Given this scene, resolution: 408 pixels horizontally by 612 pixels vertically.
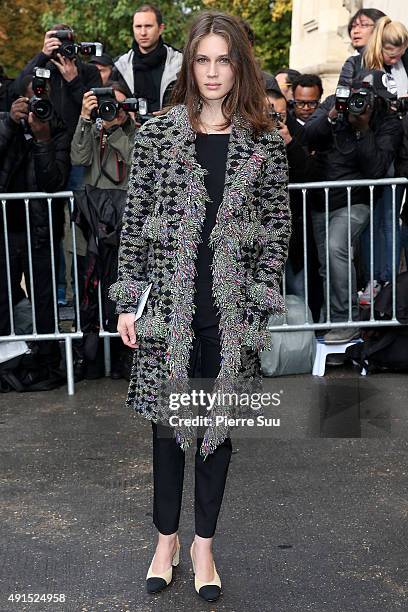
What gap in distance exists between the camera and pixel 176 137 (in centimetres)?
343

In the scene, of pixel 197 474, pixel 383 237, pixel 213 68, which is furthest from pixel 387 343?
pixel 213 68

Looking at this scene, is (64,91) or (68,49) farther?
(64,91)

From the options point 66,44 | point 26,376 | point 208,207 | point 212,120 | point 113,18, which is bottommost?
point 26,376

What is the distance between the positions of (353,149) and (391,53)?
1.16m

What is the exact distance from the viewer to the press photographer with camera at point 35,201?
6.43 meters

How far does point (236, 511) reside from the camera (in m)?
4.41

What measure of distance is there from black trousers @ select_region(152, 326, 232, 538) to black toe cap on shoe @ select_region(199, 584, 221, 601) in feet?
0.61

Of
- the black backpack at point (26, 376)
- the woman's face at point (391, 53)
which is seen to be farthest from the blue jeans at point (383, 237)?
the black backpack at point (26, 376)

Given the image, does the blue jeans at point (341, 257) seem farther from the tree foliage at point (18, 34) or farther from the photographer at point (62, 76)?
the tree foliage at point (18, 34)

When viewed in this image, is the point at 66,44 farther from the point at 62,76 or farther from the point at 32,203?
the point at 32,203

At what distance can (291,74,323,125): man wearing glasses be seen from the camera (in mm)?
7977

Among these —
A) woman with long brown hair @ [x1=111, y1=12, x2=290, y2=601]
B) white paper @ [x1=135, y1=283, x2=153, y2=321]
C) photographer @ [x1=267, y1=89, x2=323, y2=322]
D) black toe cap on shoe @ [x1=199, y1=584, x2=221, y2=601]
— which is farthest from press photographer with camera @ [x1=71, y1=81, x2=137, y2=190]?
black toe cap on shoe @ [x1=199, y1=584, x2=221, y2=601]

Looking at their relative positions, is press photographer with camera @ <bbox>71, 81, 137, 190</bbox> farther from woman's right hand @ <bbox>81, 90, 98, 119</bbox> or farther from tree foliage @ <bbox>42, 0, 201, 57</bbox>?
tree foliage @ <bbox>42, 0, 201, 57</bbox>

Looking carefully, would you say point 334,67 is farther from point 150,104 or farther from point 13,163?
point 13,163
